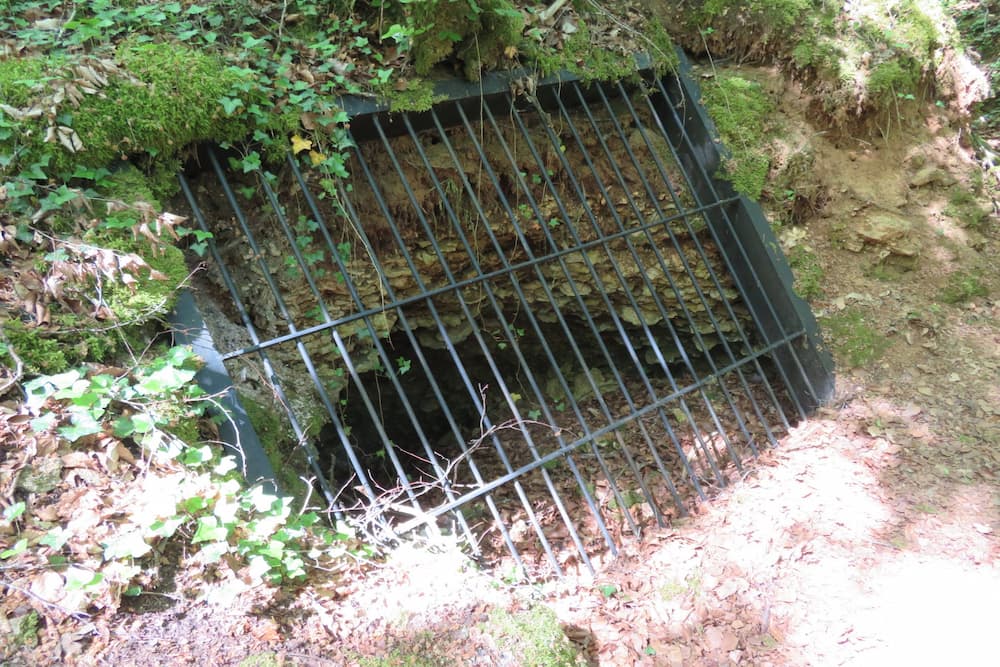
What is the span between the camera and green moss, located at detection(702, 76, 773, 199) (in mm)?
4289

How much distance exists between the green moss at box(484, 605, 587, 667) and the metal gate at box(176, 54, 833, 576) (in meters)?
0.46

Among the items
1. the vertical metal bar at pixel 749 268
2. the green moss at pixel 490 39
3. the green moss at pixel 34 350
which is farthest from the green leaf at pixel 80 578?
the vertical metal bar at pixel 749 268

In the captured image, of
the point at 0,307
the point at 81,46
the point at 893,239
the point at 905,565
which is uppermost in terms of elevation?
the point at 81,46

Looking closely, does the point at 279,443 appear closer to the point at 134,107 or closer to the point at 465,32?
the point at 134,107

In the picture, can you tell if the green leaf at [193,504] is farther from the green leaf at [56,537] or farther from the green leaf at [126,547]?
the green leaf at [56,537]

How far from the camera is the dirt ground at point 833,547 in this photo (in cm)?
219

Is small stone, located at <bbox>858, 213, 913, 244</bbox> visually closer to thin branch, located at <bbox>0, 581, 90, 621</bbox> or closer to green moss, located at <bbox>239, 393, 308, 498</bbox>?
green moss, located at <bbox>239, 393, 308, 498</bbox>

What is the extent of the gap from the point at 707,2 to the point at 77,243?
4473 mm

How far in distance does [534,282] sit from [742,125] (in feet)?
6.26

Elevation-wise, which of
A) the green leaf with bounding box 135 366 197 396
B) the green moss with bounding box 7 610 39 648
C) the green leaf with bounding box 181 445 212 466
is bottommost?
the green moss with bounding box 7 610 39 648

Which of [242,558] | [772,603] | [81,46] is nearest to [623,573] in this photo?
[772,603]

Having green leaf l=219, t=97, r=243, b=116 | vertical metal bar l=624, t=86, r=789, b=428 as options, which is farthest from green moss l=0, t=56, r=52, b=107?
vertical metal bar l=624, t=86, r=789, b=428

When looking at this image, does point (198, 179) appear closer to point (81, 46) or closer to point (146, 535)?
point (81, 46)

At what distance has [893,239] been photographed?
4.33 metres
